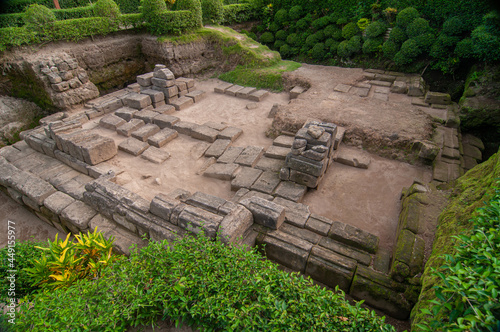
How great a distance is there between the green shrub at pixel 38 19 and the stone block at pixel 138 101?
406 cm

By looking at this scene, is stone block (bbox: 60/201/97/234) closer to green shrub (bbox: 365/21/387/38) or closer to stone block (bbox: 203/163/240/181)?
stone block (bbox: 203/163/240/181)

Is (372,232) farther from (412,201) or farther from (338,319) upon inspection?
(338,319)

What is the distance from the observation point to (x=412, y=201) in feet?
15.8

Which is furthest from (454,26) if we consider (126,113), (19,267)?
(19,267)

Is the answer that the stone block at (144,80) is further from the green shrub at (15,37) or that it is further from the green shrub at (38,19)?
the green shrub at (15,37)

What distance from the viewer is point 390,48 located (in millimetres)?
10781

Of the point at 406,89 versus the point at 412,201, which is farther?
the point at 406,89

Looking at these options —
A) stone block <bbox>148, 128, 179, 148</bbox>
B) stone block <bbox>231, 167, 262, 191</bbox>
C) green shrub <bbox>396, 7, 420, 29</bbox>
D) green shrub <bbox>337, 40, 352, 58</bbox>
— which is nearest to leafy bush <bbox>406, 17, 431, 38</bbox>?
green shrub <bbox>396, 7, 420, 29</bbox>

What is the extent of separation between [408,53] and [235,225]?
10312mm

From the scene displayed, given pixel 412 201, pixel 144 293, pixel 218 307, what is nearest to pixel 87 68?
pixel 144 293

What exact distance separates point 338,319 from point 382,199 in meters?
3.58

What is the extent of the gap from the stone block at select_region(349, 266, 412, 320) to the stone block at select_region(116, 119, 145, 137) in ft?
24.3

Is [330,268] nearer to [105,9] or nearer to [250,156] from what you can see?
A: [250,156]

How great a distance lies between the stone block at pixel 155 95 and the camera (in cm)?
962
